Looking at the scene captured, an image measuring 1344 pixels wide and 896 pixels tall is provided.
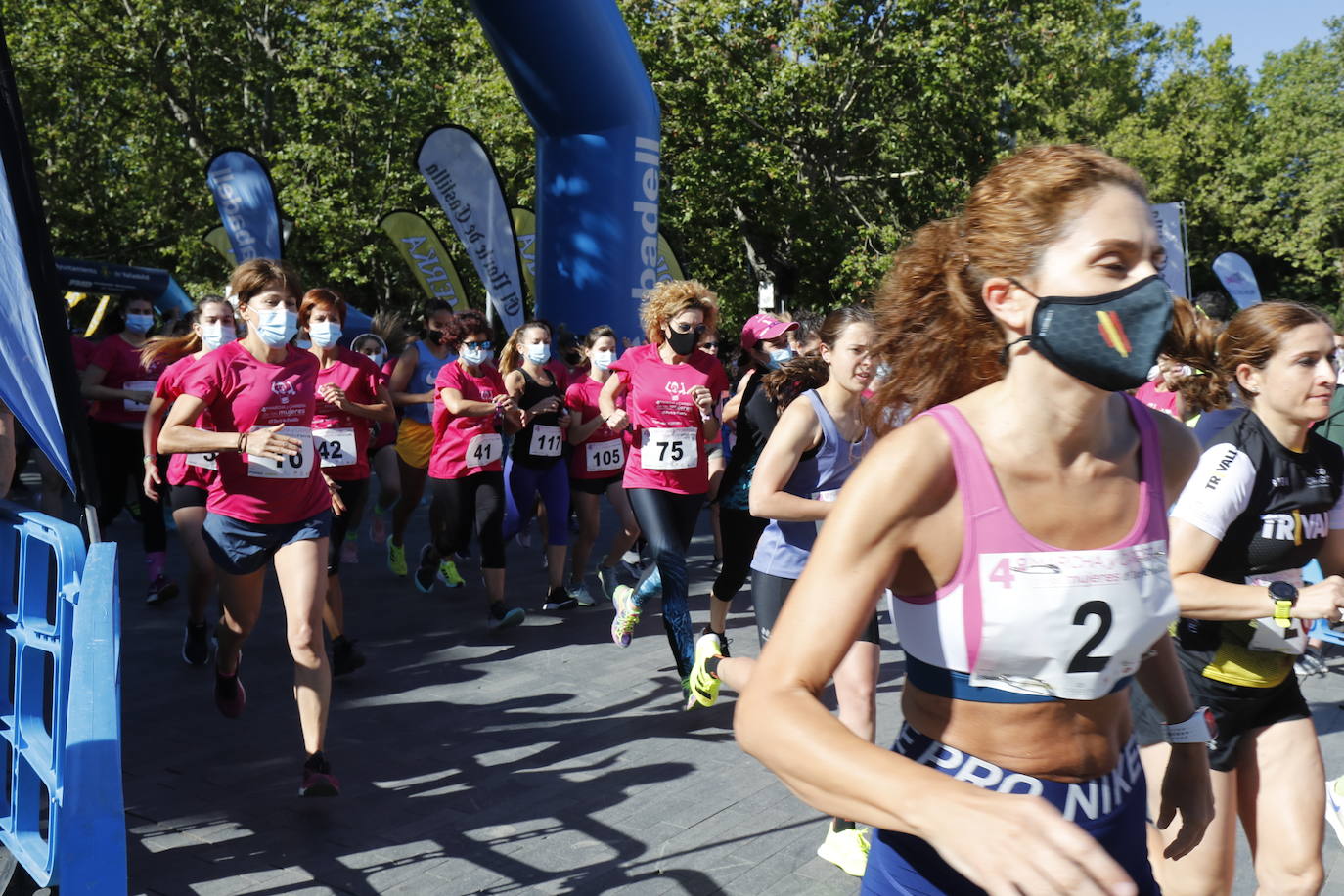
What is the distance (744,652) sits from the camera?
7.24 m

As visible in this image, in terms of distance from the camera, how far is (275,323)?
5031 mm

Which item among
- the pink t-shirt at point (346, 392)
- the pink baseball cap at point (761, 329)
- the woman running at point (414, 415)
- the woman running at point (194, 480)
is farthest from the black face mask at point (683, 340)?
the woman running at point (414, 415)

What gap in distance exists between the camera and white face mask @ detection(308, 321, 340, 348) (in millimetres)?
6734

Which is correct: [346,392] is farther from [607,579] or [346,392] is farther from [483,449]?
[607,579]

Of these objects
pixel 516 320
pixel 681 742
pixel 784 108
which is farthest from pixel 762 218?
pixel 681 742

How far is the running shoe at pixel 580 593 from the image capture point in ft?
27.2

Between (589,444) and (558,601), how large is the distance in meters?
1.12

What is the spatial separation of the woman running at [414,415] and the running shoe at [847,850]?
567 centimetres

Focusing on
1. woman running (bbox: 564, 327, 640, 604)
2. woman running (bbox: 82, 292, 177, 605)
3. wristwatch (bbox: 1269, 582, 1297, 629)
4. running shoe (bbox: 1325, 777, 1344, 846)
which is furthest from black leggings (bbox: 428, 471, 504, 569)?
wristwatch (bbox: 1269, 582, 1297, 629)

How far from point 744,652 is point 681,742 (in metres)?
1.81

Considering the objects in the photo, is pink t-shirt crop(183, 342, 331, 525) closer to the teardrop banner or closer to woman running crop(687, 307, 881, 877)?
woman running crop(687, 307, 881, 877)

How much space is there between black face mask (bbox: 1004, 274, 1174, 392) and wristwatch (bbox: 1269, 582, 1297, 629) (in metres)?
1.41

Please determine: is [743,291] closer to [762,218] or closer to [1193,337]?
[762,218]

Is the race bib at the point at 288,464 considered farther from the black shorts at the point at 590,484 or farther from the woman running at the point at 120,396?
the woman running at the point at 120,396
